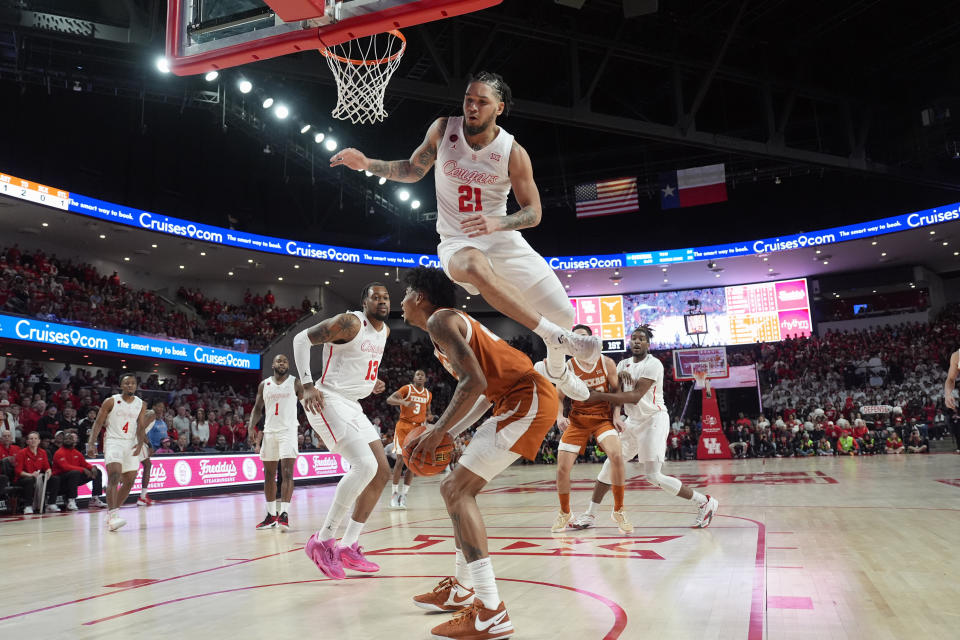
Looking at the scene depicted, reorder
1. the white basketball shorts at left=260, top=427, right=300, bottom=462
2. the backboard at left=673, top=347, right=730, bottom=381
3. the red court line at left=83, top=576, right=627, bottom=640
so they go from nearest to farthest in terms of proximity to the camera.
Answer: the red court line at left=83, top=576, right=627, bottom=640 → the white basketball shorts at left=260, top=427, right=300, bottom=462 → the backboard at left=673, top=347, right=730, bottom=381

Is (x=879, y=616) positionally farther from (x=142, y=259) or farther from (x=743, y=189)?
(x=743, y=189)

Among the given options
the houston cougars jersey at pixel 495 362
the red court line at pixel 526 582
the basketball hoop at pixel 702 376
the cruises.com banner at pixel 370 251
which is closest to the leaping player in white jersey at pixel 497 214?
the houston cougars jersey at pixel 495 362

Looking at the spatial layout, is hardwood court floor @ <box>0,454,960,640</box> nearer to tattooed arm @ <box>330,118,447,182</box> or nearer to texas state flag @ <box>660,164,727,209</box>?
tattooed arm @ <box>330,118,447,182</box>

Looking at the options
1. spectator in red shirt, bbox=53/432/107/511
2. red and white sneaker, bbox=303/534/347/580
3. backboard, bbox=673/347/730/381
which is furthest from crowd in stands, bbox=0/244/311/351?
red and white sneaker, bbox=303/534/347/580

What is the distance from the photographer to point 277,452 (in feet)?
28.9

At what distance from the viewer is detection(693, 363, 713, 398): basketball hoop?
22453 millimetres

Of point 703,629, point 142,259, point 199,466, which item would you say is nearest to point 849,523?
→ point 703,629

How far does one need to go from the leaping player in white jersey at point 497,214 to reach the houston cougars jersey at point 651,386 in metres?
2.80

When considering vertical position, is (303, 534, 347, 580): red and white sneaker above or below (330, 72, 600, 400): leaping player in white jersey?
below

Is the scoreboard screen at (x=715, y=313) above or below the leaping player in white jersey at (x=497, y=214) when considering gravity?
above

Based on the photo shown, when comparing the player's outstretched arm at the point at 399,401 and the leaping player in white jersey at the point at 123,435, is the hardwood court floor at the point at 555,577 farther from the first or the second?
the player's outstretched arm at the point at 399,401

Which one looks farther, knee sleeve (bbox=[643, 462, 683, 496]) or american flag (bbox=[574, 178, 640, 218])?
american flag (bbox=[574, 178, 640, 218])

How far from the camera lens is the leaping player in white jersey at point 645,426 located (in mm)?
6828

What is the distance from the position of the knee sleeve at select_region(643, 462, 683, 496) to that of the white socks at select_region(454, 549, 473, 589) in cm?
365
